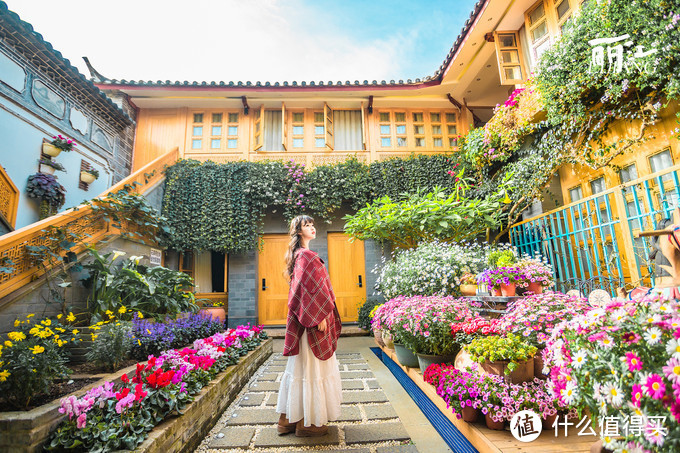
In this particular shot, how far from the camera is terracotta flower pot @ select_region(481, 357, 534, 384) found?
2428 mm

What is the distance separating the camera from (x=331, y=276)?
29.9 feet

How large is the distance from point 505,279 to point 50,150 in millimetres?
8261

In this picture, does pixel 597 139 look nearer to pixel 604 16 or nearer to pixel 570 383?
pixel 604 16

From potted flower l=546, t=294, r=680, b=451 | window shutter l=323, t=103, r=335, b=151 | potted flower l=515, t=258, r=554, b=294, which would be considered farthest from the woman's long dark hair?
window shutter l=323, t=103, r=335, b=151

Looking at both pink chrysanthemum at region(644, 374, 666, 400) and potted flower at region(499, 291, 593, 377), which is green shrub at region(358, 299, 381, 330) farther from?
pink chrysanthemum at region(644, 374, 666, 400)

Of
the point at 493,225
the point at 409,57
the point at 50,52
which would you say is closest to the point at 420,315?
the point at 493,225

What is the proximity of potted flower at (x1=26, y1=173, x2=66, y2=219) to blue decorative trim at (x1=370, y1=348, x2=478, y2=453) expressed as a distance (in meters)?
7.00

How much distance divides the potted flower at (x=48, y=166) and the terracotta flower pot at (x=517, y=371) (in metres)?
8.17

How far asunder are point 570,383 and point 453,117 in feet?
32.2

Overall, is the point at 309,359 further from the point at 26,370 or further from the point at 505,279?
the point at 505,279

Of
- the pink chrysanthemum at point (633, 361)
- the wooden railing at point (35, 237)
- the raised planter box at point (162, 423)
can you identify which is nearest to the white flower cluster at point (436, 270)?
the raised planter box at point (162, 423)

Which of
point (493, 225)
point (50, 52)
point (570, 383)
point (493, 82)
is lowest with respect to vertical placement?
point (570, 383)

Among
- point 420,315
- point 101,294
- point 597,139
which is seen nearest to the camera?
point 420,315

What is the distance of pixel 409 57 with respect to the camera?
722 inches
